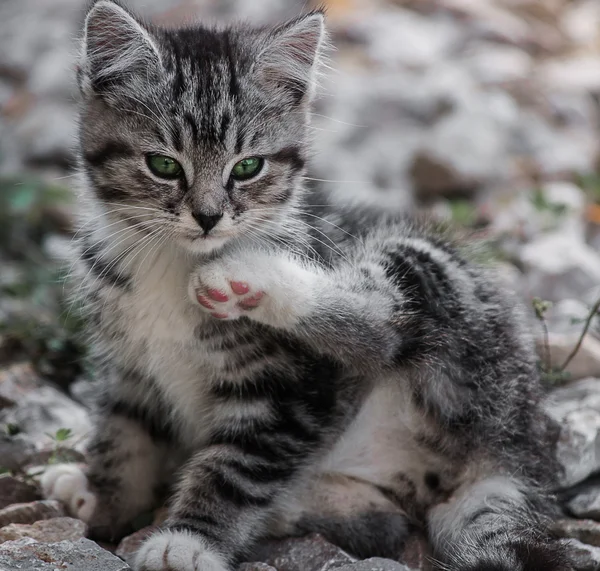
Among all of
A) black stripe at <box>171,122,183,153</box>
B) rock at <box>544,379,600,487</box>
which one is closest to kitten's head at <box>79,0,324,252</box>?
black stripe at <box>171,122,183,153</box>

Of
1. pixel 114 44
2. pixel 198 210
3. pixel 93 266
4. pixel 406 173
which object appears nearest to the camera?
pixel 198 210

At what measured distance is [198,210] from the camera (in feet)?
7.53

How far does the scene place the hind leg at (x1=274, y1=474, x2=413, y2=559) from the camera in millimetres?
2508

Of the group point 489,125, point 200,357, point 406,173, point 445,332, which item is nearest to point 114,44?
point 200,357

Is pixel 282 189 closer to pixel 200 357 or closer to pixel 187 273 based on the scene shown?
pixel 187 273

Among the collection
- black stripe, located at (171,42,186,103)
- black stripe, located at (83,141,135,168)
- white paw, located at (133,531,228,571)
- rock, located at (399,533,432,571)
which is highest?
black stripe, located at (171,42,186,103)

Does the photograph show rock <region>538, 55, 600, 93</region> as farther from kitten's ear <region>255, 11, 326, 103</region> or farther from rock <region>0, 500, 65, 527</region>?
rock <region>0, 500, 65, 527</region>

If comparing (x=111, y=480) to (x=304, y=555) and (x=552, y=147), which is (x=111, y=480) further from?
(x=552, y=147)

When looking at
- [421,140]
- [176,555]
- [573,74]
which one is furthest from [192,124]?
[573,74]

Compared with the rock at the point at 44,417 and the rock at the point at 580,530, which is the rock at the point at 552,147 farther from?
the rock at the point at 44,417

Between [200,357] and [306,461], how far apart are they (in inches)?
16.6

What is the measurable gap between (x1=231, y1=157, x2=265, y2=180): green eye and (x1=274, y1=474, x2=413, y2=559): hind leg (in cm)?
92

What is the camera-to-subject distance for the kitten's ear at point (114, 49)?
2406 millimetres

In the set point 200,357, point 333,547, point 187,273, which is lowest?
point 333,547
